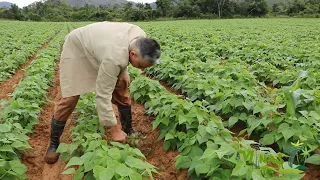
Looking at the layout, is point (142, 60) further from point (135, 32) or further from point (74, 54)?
point (74, 54)

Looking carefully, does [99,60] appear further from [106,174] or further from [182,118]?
[106,174]

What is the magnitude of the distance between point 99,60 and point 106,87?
11.4 inches

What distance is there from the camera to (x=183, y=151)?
118 inches

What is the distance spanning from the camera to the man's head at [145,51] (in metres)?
2.63

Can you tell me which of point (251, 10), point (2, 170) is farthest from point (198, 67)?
point (251, 10)

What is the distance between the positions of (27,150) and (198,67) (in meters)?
3.79

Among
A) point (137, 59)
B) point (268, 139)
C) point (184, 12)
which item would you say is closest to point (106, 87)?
point (137, 59)

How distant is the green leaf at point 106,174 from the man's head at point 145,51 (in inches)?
39.7

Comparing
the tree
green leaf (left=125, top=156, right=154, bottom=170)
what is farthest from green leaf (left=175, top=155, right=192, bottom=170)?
the tree

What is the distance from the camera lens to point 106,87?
2814 millimetres

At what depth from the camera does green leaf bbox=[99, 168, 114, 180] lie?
208 centimetres

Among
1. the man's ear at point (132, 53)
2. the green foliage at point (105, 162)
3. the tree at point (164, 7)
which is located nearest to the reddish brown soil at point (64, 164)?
the green foliage at point (105, 162)

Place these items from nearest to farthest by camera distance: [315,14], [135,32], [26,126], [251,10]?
[135,32], [26,126], [315,14], [251,10]

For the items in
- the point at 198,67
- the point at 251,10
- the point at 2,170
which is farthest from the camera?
the point at 251,10
